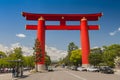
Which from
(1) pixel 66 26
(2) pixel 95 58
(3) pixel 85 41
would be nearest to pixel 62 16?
(1) pixel 66 26

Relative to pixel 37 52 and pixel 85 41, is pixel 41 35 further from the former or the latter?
pixel 85 41

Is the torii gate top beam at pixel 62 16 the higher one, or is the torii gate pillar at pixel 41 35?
the torii gate top beam at pixel 62 16

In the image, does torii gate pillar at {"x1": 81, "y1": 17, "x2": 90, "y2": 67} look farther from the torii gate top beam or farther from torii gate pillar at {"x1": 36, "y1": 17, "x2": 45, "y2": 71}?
torii gate pillar at {"x1": 36, "y1": 17, "x2": 45, "y2": 71}

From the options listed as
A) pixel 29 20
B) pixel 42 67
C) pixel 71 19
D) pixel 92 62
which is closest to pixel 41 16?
pixel 29 20

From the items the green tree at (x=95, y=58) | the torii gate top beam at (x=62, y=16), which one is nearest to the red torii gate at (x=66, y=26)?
the torii gate top beam at (x=62, y=16)

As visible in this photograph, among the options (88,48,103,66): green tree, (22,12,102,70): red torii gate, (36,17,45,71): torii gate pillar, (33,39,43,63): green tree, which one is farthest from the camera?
(88,48,103,66): green tree

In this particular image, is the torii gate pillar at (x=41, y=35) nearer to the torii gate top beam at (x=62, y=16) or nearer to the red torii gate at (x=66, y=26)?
the red torii gate at (x=66, y=26)

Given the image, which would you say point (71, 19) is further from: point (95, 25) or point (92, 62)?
point (92, 62)

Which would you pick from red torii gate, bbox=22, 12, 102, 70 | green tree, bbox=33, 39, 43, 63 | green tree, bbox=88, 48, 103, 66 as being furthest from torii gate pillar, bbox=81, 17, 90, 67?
green tree, bbox=33, 39, 43, 63

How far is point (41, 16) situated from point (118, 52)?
1167 inches

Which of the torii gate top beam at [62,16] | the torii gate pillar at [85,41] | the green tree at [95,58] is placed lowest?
the green tree at [95,58]

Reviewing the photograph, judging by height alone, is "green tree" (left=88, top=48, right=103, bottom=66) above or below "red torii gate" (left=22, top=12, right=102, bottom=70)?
below

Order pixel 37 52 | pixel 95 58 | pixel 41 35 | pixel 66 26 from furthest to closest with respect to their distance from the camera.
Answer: pixel 95 58, pixel 41 35, pixel 37 52, pixel 66 26

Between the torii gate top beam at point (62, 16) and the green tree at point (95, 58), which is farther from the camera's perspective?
the green tree at point (95, 58)
